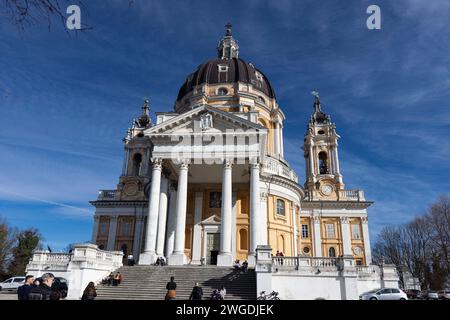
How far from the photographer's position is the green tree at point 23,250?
5056cm

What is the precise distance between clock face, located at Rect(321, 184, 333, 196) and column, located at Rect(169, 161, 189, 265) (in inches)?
932

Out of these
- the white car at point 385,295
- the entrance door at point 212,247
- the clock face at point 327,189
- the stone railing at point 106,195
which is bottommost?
the white car at point 385,295

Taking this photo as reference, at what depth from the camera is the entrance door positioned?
98.4ft

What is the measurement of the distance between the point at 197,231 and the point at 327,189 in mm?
20827

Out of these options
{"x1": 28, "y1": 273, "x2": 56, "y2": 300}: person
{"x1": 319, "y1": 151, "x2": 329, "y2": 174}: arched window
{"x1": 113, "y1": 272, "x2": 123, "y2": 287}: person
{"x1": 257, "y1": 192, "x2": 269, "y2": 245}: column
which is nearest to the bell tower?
{"x1": 319, "y1": 151, "x2": 329, "y2": 174}: arched window

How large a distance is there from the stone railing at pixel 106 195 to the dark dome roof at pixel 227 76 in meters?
15.2

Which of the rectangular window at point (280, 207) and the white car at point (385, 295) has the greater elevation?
the rectangular window at point (280, 207)

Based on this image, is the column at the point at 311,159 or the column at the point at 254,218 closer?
the column at the point at 254,218

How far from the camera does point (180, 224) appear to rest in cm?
2500

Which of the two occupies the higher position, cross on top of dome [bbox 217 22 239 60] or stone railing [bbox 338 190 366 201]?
cross on top of dome [bbox 217 22 239 60]

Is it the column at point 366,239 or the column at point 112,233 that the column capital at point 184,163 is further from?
the column at point 366,239

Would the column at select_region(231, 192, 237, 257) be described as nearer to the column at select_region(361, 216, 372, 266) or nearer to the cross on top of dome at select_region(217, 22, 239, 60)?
the column at select_region(361, 216, 372, 266)

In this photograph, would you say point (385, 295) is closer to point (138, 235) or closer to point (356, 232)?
point (356, 232)

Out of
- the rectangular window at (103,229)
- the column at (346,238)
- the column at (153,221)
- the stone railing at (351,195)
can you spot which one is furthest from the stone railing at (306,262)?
the rectangular window at (103,229)
